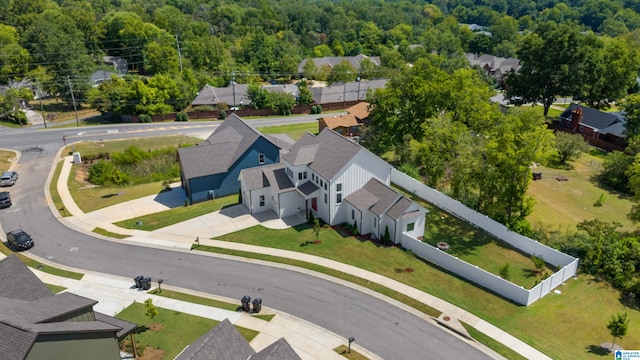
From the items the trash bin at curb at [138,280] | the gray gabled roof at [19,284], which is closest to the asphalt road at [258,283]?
the trash bin at curb at [138,280]

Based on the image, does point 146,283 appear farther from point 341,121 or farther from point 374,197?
point 341,121

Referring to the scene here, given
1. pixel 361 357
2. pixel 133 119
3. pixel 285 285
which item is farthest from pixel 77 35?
pixel 361 357

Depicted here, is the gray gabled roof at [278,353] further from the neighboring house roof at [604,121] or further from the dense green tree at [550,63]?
the dense green tree at [550,63]

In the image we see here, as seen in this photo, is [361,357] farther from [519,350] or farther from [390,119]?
[390,119]

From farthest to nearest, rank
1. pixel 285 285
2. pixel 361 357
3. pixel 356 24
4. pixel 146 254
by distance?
pixel 356 24, pixel 146 254, pixel 285 285, pixel 361 357

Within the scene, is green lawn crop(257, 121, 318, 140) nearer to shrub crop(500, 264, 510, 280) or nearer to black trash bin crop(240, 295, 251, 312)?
shrub crop(500, 264, 510, 280)

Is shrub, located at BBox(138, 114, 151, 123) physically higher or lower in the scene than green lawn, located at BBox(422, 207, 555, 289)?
higher

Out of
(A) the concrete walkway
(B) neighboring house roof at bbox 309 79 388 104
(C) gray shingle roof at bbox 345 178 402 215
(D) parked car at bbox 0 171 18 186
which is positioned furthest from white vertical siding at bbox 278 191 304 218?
(B) neighboring house roof at bbox 309 79 388 104
